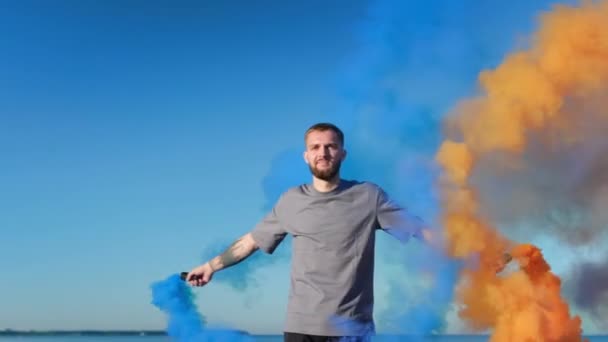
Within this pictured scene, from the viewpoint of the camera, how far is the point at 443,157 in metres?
7.58

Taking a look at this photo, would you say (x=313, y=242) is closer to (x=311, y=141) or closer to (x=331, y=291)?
(x=331, y=291)

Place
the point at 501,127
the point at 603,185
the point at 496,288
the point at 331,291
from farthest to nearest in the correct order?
the point at 603,185, the point at 501,127, the point at 496,288, the point at 331,291

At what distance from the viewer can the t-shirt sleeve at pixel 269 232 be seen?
217 inches

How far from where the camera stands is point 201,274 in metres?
5.92

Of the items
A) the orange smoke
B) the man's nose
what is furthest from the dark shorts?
the orange smoke

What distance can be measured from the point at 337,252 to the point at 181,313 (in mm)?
2367

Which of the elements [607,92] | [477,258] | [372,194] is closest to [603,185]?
[607,92]

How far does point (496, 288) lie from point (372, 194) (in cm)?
269

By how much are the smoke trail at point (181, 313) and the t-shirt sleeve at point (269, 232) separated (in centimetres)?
161

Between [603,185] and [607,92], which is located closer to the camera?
[607,92]

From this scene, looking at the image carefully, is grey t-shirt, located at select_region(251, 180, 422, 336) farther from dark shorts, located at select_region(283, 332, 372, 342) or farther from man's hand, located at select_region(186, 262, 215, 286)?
man's hand, located at select_region(186, 262, 215, 286)

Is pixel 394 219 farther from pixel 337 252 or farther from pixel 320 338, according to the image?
pixel 320 338

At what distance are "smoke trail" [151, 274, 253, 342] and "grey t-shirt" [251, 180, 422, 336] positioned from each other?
1.91m

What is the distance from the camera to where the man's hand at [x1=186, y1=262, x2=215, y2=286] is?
5898mm
